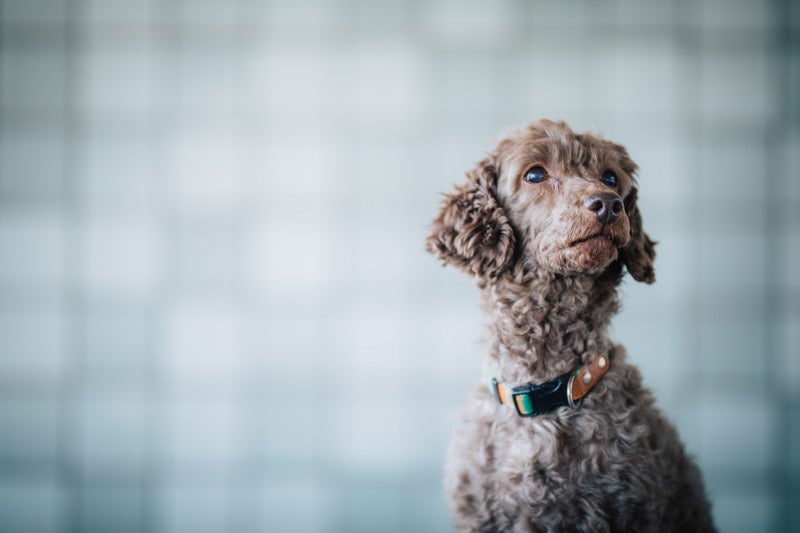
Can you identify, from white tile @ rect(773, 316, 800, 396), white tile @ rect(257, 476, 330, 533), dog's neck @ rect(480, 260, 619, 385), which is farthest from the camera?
white tile @ rect(257, 476, 330, 533)

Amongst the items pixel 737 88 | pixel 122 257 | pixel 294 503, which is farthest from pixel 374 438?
pixel 737 88

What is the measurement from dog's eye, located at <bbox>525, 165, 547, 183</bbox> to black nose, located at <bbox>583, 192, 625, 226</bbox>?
179 mm

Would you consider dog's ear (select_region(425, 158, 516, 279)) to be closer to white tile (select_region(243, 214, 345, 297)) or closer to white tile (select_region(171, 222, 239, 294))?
white tile (select_region(243, 214, 345, 297))

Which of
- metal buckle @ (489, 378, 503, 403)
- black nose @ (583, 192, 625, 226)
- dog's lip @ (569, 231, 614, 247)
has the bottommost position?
metal buckle @ (489, 378, 503, 403)

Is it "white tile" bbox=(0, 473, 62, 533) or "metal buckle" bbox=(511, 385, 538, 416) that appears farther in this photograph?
"white tile" bbox=(0, 473, 62, 533)

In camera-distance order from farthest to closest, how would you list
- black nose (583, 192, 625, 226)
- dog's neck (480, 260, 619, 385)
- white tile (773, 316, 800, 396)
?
white tile (773, 316, 800, 396), dog's neck (480, 260, 619, 385), black nose (583, 192, 625, 226)

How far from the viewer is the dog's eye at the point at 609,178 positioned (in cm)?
130

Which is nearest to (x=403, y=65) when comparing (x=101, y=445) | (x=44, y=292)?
(x=44, y=292)

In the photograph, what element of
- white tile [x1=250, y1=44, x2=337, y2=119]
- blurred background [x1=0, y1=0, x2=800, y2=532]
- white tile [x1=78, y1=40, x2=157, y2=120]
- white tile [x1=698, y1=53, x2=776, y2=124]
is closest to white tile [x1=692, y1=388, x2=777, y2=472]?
blurred background [x1=0, y1=0, x2=800, y2=532]

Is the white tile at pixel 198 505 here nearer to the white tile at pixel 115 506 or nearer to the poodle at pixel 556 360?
the white tile at pixel 115 506

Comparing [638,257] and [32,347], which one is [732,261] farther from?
[32,347]

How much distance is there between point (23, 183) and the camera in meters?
3.23

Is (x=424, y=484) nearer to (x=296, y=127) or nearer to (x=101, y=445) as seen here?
(x=101, y=445)

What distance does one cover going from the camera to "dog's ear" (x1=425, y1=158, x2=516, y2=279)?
4.10 ft
